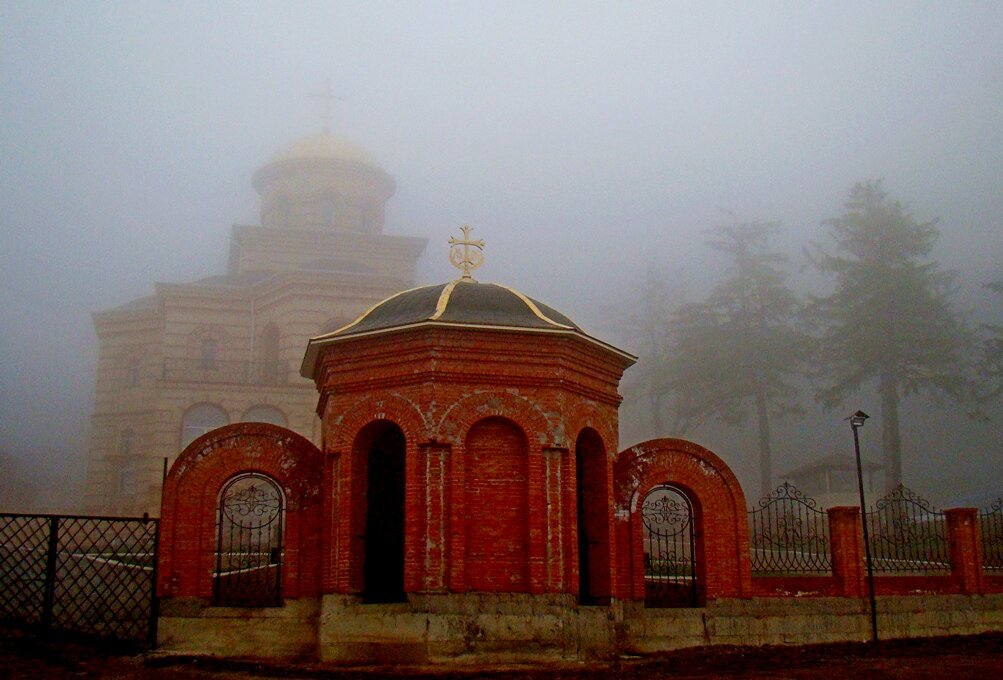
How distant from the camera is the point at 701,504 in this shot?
13.8 metres

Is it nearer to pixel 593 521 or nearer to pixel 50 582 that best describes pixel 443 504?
pixel 593 521

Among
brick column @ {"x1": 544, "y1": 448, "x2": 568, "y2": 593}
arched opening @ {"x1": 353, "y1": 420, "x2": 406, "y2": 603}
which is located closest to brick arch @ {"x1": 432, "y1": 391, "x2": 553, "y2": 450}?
brick column @ {"x1": 544, "y1": 448, "x2": 568, "y2": 593}

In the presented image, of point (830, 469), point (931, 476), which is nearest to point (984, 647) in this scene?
point (830, 469)

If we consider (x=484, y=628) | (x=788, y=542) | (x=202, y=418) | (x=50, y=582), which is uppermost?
(x=202, y=418)

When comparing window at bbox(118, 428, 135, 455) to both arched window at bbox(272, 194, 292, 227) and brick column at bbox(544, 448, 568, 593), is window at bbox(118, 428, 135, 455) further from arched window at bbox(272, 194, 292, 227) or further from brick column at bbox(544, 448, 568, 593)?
brick column at bbox(544, 448, 568, 593)

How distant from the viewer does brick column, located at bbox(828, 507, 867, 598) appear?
1426cm

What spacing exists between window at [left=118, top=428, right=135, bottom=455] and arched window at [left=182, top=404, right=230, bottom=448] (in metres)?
4.80

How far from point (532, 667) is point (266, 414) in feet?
73.7

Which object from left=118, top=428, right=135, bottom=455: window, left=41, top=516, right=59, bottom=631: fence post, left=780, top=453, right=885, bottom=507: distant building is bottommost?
left=41, top=516, right=59, bottom=631: fence post

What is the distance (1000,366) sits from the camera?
33.0 m

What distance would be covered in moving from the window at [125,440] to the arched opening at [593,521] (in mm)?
26114

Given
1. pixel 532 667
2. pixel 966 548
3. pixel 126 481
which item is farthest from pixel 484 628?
pixel 126 481

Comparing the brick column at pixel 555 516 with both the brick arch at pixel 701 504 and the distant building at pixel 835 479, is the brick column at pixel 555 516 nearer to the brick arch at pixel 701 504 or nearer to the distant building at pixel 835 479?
the brick arch at pixel 701 504

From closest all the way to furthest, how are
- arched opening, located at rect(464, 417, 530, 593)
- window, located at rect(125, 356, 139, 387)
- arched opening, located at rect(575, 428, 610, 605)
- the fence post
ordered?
arched opening, located at rect(464, 417, 530, 593) → the fence post → arched opening, located at rect(575, 428, 610, 605) → window, located at rect(125, 356, 139, 387)
